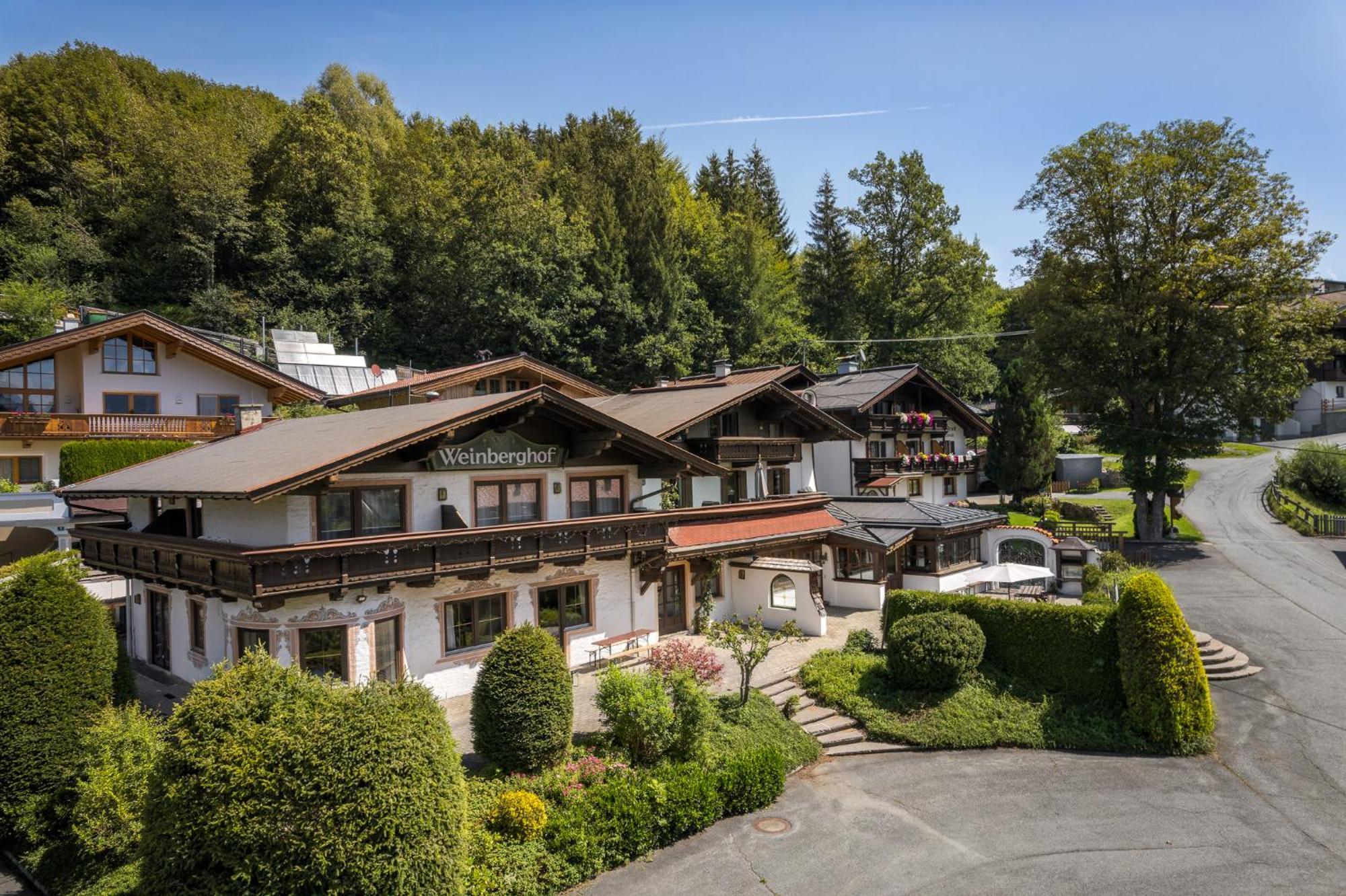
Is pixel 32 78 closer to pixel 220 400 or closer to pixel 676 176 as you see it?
pixel 220 400

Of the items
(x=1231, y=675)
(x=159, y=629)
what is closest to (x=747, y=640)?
(x=1231, y=675)

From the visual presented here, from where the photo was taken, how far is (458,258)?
178ft

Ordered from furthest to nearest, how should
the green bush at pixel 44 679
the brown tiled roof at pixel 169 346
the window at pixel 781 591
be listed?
the brown tiled roof at pixel 169 346 → the window at pixel 781 591 → the green bush at pixel 44 679

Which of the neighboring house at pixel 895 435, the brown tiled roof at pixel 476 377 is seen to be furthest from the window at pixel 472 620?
the neighboring house at pixel 895 435

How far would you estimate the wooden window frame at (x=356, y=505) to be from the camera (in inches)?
668

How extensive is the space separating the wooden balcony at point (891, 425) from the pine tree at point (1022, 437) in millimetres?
8359

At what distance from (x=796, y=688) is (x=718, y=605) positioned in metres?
6.50

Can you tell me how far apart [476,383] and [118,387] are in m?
14.7

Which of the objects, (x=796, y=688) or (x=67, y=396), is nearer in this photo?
(x=796, y=688)

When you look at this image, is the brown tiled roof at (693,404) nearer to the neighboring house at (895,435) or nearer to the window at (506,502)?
the neighboring house at (895,435)

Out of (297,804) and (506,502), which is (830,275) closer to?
(506,502)

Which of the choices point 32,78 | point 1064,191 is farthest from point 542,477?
point 32,78

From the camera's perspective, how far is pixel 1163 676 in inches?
699

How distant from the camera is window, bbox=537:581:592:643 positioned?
2073 centimetres
